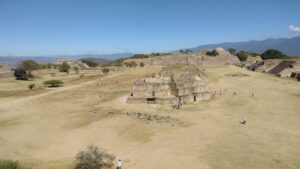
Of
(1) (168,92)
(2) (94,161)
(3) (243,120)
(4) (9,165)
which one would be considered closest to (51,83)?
(1) (168,92)

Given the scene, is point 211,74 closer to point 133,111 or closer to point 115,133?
point 133,111

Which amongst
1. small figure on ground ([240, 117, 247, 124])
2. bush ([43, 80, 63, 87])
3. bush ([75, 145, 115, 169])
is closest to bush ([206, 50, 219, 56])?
bush ([43, 80, 63, 87])

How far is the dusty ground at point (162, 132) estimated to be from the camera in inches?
712

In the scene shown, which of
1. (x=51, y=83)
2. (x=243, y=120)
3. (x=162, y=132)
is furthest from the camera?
(x=51, y=83)

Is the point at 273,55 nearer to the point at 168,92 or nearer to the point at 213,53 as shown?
the point at 213,53

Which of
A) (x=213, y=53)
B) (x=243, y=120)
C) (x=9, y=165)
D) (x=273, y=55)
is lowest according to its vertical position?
(x=243, y=120)

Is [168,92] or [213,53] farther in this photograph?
[213,53]

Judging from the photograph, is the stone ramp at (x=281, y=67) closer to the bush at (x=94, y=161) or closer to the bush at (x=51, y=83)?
the bush at (x=51, y=83)

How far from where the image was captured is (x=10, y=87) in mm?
53031

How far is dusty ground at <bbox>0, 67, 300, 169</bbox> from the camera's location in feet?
59.4

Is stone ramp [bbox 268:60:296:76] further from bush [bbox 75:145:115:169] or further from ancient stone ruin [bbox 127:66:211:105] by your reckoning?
bush [bbox 75:145:115:169]

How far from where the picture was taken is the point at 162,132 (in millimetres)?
23203

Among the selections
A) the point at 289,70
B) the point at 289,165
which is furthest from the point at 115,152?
the point at 289,70

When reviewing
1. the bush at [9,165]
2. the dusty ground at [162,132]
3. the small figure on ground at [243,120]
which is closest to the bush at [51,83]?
the dusty ground at [162,132]
